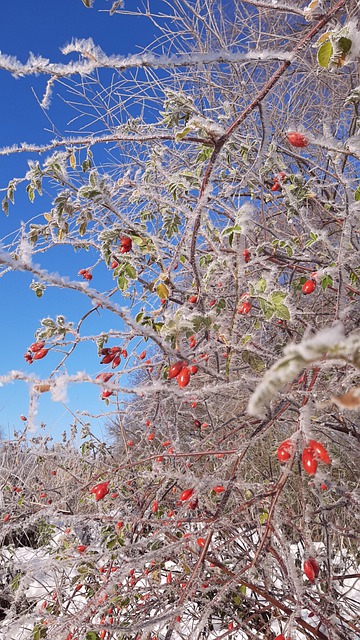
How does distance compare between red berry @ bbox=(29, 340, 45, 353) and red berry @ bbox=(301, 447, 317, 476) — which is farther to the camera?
red berry @ bbox=(29, 340, 45, 353)

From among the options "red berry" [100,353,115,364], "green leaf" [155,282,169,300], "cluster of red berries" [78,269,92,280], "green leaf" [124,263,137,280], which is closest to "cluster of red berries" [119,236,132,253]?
"green leaf" [124,263,137,280]

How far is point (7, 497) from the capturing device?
13.7 ft

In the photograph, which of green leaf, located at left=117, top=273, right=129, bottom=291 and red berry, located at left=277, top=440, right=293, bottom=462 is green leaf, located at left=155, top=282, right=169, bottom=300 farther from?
red berry, located at left=277, top=440, right=293, bottom=462

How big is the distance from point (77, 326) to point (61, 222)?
0.36 meters

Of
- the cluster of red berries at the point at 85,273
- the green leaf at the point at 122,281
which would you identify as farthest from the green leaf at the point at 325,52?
the cluster of red berries at the point at 85,273

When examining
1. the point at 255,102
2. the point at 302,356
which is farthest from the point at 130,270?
the point at 302,356

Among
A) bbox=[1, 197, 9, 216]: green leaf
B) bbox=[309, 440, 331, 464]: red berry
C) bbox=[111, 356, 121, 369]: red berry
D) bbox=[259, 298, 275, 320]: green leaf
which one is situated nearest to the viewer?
bbox=[309, 440, 331, 464]: red berry

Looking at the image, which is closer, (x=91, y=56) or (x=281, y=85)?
(x=91, y=56)

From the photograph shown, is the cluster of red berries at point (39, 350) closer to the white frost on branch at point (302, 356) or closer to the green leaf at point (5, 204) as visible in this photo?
the green leaf at point (5, 204)

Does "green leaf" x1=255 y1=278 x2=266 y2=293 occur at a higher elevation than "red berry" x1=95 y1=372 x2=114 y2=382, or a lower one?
higher

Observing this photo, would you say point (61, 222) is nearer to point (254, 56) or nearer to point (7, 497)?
point (254, 56)

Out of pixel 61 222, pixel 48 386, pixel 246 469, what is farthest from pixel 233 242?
pixel 246 469

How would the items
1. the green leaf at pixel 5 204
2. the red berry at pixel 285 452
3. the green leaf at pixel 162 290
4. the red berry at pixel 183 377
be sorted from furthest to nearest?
1. the green leaf at pixel 5 204
2. the green leaf at pixel 162 290
3. the red berry at pixel 183 377
4. the red berry at pixel 285 452

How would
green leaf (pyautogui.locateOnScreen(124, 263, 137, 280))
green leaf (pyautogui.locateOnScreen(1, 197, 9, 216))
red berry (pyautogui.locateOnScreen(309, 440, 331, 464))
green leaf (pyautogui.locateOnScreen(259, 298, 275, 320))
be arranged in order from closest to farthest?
1. red berry (pyautogui.locateOnScreen(309, 440, 331, 464))
2. green leaf (pyautogui.locateOnScreen(259, 298, 275, 320))
3. green leaf (pyautogui.locateOnScreen(124, 263, 137, 280))
4. green leaf (pyautogui.locateOnScreen(1, 197, 9, 216))
